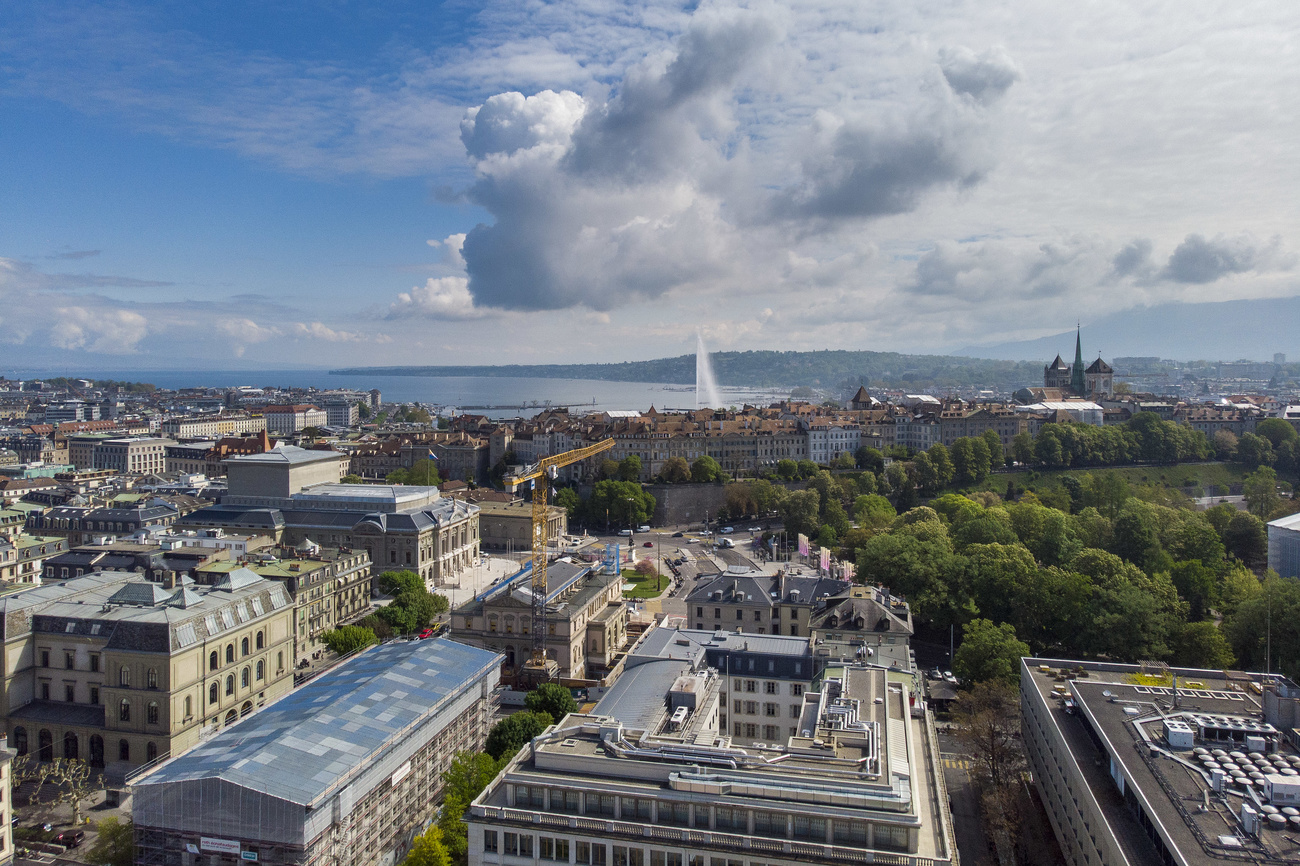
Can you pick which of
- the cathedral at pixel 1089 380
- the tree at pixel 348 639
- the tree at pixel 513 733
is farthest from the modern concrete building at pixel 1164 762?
the cathedral at pixel 1089 380

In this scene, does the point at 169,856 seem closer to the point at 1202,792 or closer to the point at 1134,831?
the point at 1134,831

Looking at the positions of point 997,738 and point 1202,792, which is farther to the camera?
point 997,738

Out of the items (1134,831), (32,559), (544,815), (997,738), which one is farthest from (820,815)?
(32,559)

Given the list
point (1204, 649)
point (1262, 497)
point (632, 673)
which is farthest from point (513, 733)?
point (1262, 497)

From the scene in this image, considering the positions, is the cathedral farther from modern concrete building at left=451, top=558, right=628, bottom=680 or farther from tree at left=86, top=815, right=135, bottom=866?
tree at left=86, top=815, right=135, bottom=866

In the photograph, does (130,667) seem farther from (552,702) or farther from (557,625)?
(557,625)

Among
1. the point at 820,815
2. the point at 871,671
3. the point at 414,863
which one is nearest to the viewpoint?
the point at 820,815

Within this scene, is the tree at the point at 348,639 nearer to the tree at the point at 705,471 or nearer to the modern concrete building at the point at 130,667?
the modern concrete building at the point at 130,667
